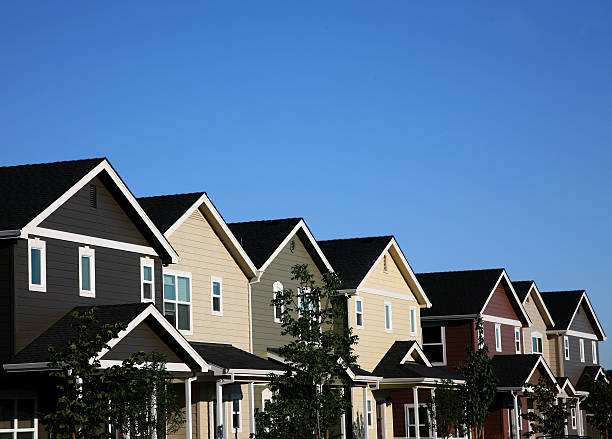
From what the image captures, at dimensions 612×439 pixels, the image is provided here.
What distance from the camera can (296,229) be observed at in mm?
40875

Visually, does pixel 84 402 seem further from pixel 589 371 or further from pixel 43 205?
pixel 589 371

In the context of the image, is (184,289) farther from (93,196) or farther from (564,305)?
(564,305)

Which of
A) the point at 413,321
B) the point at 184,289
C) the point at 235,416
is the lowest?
the point at 235,416

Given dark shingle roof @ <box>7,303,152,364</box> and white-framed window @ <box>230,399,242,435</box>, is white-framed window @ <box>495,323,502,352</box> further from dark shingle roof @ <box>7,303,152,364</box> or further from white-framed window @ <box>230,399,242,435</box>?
dark shingle roof @ <box>7,303,152,364</box>

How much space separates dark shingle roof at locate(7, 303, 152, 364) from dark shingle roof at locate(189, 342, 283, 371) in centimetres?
503

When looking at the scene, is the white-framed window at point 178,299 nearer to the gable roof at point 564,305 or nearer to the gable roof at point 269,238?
the gable roof at point 269,238

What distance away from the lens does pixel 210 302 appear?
35.9m

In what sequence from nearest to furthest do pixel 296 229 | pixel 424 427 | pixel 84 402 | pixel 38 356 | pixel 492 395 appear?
pixel 84 402
pixel 38 356
pixel 296 229
pixel 492 395
pixel 424 427

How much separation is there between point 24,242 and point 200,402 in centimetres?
1040

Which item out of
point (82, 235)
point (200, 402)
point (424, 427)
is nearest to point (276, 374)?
point (200, 402)

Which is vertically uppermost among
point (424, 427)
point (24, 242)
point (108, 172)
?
point (108, 172)

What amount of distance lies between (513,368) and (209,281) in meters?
23.5

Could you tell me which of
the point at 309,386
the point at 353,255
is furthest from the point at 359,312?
the point at 309,386

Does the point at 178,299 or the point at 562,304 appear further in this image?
the point at 562,304
